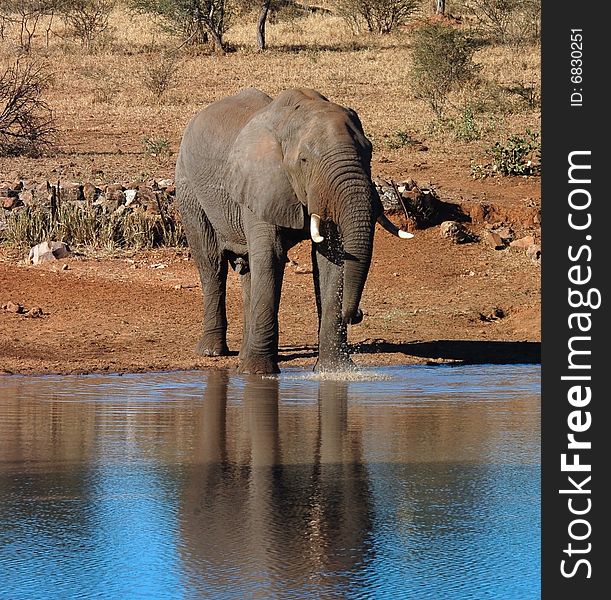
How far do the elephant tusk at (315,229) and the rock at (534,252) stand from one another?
6.70 meters

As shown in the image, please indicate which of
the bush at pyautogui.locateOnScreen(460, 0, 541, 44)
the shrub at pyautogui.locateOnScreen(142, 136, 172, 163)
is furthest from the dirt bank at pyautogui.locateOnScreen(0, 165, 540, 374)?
the bush at pyautogui.locateOnScreen(460, 0, 541, 44)

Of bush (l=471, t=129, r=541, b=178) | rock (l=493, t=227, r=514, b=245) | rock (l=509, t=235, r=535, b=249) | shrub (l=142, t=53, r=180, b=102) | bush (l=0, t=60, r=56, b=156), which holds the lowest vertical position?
rock (l=509, t=235, r=535, b=249)

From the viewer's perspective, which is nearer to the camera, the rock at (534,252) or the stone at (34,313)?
the stone at (34,313)

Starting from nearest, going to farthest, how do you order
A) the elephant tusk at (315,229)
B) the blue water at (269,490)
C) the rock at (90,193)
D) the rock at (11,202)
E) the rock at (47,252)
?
the blue water at (269,490), the elephant tusk at (315,229), the rock at (47,252), the rock at (11,202), the rock at (90,193)

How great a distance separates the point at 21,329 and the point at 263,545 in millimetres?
7923

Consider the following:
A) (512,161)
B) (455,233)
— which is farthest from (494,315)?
(512,161)

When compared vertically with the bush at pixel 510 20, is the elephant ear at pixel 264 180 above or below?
below

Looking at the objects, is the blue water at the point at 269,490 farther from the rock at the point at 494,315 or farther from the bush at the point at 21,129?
the bush at the point at 21,129

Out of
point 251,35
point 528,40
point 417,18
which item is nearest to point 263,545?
point 528,40

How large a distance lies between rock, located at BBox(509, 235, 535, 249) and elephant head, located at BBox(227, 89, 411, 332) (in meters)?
6.21

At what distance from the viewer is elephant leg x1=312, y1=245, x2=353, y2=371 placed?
35.9 feet

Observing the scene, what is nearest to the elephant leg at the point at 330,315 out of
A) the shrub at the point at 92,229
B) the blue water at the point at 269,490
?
the blue water at the point at 269,490

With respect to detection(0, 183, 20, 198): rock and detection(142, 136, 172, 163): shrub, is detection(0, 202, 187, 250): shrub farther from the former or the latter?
detection(142, 136, 172, 163): shrub

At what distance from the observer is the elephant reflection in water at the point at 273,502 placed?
17.8ft
